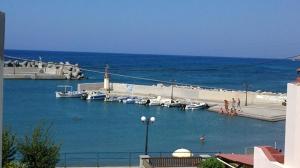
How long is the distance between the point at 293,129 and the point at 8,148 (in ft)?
37.2

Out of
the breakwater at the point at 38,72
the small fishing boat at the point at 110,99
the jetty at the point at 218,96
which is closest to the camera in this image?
the jetty at the point at 218,96

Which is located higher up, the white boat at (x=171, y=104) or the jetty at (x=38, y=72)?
the jetty at (x=38, y=72)

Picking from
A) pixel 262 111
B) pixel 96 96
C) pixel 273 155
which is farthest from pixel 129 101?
pixel 273 155

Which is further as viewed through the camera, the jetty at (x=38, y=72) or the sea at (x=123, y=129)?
the jetty at (x=38, y=72)

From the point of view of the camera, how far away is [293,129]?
27.8 feet

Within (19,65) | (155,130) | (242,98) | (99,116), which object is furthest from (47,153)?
(19,65)

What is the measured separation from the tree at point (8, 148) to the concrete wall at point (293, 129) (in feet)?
34.2

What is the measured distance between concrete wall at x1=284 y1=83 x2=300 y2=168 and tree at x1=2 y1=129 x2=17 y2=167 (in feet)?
34.2

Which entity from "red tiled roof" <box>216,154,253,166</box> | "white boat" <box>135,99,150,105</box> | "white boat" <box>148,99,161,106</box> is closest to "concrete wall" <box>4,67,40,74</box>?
"white boat" <box>135,99,150,105</box>

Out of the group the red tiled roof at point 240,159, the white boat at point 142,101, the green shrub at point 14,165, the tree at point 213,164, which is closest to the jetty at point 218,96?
the white boat at point 142,101

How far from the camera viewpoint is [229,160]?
659 inches

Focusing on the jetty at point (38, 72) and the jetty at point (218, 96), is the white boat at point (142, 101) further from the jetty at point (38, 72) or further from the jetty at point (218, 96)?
the jetty at point (38, 72)

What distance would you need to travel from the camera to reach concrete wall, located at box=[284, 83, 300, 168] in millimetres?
8344

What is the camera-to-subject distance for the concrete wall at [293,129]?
8344 millimetres
